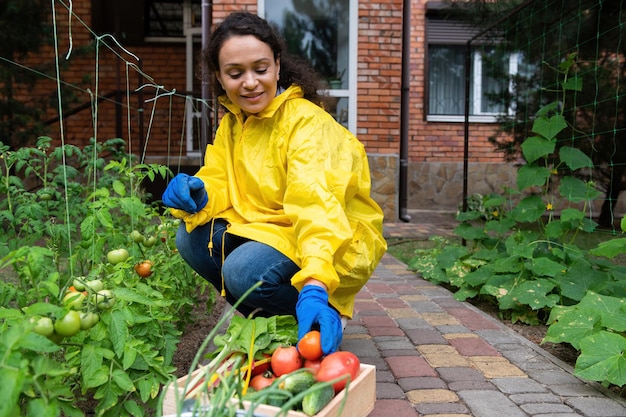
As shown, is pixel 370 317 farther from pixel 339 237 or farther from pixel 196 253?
pixel 339 237

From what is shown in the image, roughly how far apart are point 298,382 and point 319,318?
205 millimetres

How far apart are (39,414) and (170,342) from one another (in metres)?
0.81

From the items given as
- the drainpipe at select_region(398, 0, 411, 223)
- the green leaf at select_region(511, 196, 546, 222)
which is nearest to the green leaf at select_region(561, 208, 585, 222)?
the green leaf at select_region(511, 196, 546, 222)

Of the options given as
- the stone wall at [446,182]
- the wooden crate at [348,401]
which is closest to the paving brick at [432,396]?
the wooden crate at [348,401]

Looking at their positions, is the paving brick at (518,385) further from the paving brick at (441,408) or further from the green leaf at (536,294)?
the green leaf at (536,294)

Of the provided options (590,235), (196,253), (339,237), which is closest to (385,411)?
(339,237)

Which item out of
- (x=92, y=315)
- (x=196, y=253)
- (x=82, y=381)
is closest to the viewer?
(x=92, y=315)

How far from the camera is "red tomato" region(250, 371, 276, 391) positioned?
1.55 metres

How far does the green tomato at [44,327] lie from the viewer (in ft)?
4.35

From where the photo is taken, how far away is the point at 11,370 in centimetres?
108

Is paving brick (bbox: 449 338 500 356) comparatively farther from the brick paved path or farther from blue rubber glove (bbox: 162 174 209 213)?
blue rubber glove (bbox: 162 174 209 213)

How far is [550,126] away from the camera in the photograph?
3758 mm

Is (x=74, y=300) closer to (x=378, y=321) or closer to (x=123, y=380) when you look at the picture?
(x=123, y=380)

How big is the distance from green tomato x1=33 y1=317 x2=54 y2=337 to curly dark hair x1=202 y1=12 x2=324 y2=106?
4.03ft
